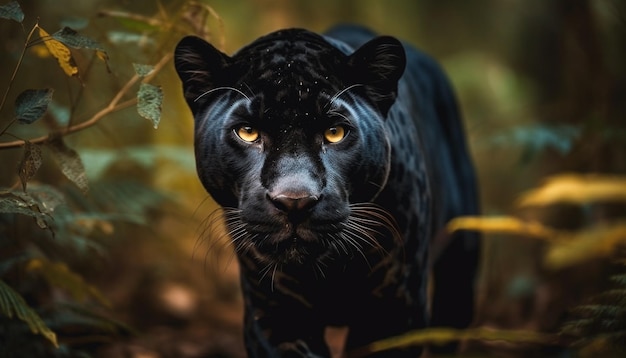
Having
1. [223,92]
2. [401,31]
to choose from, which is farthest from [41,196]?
[401,31]

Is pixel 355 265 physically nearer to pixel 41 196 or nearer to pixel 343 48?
pixel 343 48

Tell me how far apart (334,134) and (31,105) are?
1138 millimetres

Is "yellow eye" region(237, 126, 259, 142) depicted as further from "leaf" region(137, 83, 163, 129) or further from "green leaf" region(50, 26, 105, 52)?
"green leaf" region(50, 26, 105, 52)

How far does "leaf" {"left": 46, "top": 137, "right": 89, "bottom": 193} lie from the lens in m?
2.75

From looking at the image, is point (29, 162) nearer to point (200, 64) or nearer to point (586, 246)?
point (200, 64)

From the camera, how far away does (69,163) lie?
9.14 ft

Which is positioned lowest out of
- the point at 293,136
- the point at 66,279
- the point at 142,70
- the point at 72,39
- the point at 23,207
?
the point at 66,279

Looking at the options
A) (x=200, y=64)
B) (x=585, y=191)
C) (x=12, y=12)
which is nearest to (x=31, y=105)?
(x=12, y=12)

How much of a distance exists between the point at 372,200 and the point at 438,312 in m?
1.88

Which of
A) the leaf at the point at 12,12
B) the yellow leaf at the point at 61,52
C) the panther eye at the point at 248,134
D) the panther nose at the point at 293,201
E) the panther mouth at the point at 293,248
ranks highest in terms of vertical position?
the leaf at the point at 12,12

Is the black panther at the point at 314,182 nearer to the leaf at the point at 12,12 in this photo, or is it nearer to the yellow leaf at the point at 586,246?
the leaf at the point at 12,12

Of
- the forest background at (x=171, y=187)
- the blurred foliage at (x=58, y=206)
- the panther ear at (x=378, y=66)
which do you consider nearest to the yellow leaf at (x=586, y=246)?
the forest background at (x=171, y=187)

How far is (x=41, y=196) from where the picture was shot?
115 inches

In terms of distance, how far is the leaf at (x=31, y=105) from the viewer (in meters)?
2.62
